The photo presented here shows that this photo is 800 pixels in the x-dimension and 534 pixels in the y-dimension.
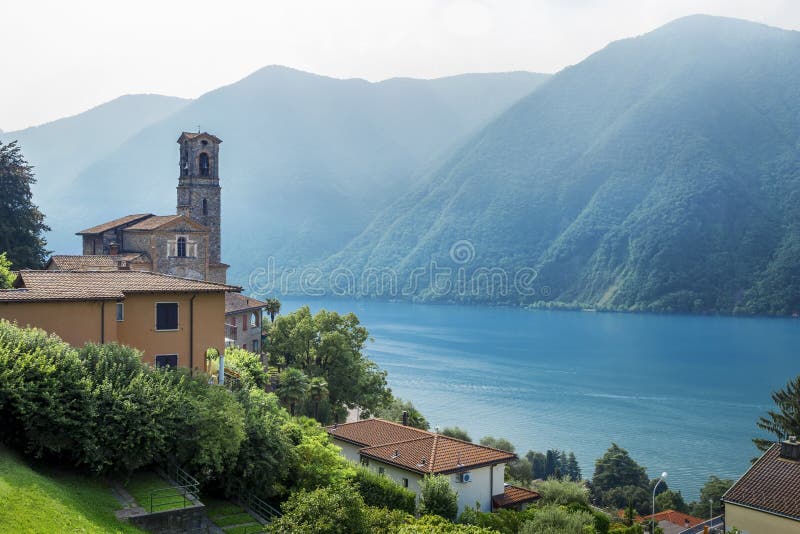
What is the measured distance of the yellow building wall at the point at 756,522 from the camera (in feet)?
69.8

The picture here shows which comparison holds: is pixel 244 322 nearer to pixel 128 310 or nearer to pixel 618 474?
pixel 618 474

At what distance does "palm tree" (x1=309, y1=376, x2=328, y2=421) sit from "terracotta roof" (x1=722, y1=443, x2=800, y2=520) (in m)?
21.4

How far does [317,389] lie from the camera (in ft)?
128

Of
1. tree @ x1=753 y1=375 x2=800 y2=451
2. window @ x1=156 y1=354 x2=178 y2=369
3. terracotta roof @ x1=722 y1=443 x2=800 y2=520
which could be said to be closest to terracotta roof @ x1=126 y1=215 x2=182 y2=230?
window @ x1=156 y1=354 x2=178 y2=369

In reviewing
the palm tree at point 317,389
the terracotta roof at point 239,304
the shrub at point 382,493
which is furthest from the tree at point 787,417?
the terracotta roof at point 239,304

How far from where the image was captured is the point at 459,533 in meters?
15.0

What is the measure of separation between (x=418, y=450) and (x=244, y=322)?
2460cm

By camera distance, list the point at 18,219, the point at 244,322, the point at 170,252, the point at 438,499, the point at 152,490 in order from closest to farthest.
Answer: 1. the point at 152,490
2. the point at 438,499
3. the point at 18,219
4. the point at 170,252
5. the point at 244,322

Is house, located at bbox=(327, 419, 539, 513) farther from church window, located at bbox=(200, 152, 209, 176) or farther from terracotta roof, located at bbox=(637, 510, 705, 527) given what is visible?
church window, located at bbox=(200, 152, 209, 176)

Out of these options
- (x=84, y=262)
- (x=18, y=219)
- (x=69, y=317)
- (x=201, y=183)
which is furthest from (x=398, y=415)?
(x=69, y=317)

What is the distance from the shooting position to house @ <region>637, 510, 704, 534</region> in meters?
36.0

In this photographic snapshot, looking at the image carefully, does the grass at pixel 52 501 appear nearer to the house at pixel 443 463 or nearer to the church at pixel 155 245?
the house at pixel 443 463

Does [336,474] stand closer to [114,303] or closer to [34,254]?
[114,303]

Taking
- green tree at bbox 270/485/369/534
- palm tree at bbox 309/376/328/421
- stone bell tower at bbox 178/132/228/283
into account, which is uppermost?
stone bell tower at bbox 178/132/228/283
